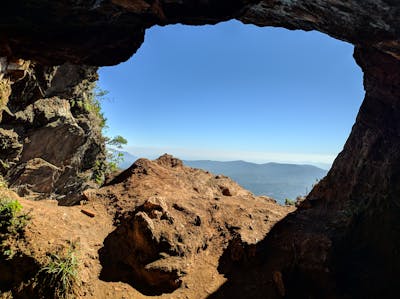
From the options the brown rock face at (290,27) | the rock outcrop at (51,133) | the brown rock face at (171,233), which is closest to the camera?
the brown rock face at (290,27)

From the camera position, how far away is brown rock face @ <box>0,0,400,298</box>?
9875mm

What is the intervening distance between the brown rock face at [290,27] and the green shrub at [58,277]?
19.4ft

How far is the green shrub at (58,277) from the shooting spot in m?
9.71

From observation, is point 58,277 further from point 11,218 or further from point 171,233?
point 171,233

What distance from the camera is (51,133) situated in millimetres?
23562

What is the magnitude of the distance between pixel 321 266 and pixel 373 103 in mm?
12278

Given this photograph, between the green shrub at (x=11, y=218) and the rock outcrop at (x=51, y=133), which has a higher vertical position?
the rock outcrop at (x=51, y=133)

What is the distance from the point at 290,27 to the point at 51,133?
70.9ft

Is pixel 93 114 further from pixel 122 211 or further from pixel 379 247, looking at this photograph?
pixel 379 247

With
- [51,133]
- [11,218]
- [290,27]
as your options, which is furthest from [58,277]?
[51,133]

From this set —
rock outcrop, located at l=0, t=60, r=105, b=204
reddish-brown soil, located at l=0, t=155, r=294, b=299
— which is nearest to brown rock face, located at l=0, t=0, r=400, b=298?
reddish-brown soil, located at l=0, t=155, r=294, b=299

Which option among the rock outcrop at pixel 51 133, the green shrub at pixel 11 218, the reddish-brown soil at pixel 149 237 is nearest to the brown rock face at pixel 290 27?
the reddish-brown soil at pixel 149 237

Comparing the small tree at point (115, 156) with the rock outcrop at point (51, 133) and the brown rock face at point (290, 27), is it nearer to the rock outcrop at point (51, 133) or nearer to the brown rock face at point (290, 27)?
the rock outcrop at point (51, 133)

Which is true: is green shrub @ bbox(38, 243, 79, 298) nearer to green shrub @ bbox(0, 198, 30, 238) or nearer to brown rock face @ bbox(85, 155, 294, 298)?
brown rock face @ bbox(85, 155, 294, 298)
